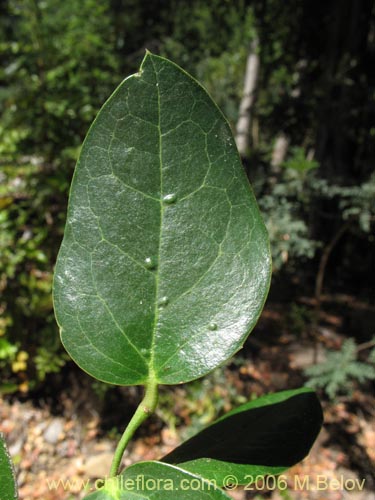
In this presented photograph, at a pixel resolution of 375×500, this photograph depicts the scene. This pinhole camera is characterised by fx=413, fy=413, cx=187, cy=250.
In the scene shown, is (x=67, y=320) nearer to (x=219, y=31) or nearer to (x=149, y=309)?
(x=149, y=309)

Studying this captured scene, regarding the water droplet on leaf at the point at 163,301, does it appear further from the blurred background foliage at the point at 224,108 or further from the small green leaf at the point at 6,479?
the blurred background foliage at the point at 224,108

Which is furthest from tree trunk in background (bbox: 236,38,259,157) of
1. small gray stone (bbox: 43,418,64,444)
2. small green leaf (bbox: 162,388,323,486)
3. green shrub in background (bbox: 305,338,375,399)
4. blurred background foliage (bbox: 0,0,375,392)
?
small green leaf (bbox: 162,388,323,486)

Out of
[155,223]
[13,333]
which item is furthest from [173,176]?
[13,333]

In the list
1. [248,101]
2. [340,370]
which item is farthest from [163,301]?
[248,101]

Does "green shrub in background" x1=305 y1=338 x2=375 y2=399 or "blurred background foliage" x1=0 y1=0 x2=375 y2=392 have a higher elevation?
"blurred background foliage" x1=0 y1=0 x2=375 y2=392

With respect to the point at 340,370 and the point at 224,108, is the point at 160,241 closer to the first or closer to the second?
the point at 340,370

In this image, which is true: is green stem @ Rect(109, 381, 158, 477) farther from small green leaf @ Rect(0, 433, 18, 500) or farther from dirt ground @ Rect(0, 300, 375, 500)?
dirt ground @ Rect(0, 300, 375, 500)

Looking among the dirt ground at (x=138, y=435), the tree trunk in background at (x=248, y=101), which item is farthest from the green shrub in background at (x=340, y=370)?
the tree trunk in background at (x=248, y=101)
